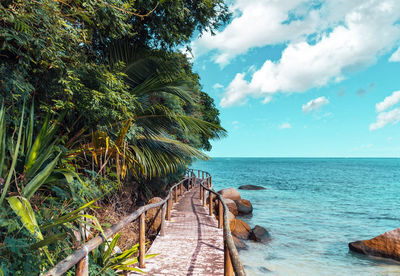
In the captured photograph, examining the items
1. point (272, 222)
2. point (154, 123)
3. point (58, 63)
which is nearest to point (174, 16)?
point (154, 123)

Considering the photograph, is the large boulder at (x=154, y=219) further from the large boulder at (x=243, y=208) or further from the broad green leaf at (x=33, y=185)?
the large boulder at (x=243, y=208)

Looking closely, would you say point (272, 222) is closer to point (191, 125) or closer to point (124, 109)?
point (191, 125)

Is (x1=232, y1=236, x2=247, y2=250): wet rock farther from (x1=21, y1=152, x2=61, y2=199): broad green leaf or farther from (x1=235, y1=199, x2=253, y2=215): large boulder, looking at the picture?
(x1=21, y1=152, x2=61, y2=199): broad green leaf

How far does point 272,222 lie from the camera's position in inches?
533

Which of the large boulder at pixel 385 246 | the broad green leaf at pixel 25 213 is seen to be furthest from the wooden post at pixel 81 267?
the large boulder at pixel 385 246

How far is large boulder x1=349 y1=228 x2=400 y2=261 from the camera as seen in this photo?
7816 mm

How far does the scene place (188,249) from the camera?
4906 mm

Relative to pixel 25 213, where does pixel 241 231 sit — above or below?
below

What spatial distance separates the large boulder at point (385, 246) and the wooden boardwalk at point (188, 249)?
17.5ft

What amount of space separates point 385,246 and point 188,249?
6.91 m

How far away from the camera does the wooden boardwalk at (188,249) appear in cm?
393

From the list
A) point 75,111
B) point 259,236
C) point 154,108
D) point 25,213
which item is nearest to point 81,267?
point 25,213

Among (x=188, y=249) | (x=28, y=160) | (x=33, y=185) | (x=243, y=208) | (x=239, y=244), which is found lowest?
(x=243, y=208)

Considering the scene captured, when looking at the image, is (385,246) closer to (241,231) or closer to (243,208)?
(241,231)
